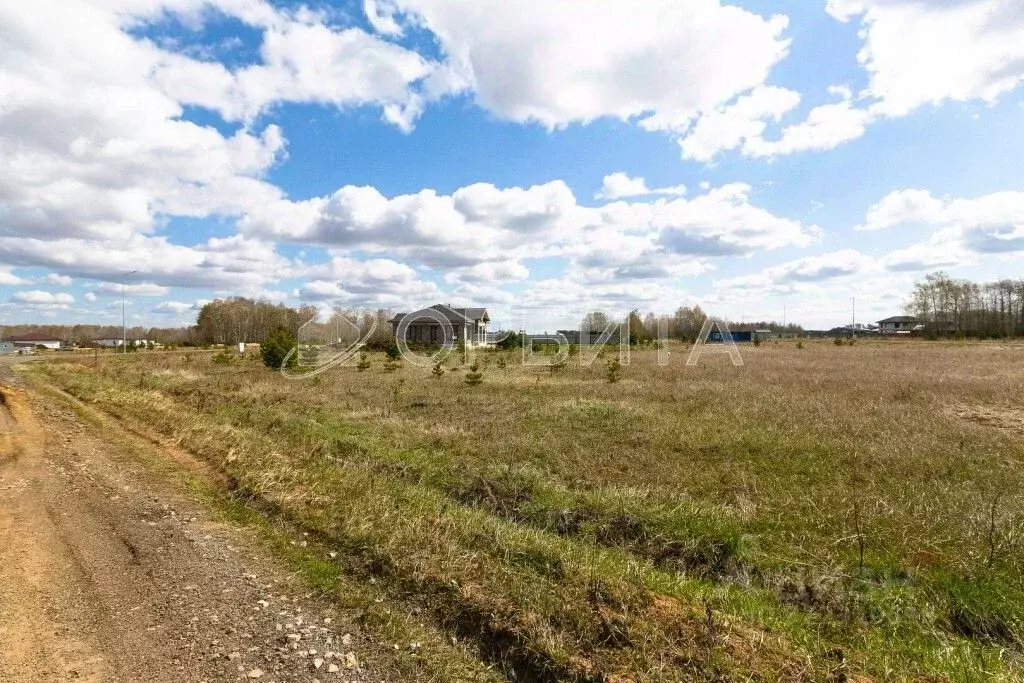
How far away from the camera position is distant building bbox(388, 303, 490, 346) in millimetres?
60500

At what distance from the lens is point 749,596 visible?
5.22 metres

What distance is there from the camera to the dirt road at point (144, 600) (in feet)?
11.9

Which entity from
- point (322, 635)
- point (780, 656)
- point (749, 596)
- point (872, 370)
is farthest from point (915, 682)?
point (872, 370)

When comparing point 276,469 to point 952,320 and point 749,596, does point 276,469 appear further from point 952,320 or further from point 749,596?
point 952,320

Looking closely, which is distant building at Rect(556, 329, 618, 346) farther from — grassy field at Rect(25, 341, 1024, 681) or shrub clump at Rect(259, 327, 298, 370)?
grassy field at Rect(25, 341, 1024, 681)

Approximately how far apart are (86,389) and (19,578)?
15667 millimetres

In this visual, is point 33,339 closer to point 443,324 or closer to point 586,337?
point 443,324

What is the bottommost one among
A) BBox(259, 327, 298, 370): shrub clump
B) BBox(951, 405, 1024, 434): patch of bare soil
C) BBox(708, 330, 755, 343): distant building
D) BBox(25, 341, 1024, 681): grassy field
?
BBox(25, 341, 1024, 681): grassy field

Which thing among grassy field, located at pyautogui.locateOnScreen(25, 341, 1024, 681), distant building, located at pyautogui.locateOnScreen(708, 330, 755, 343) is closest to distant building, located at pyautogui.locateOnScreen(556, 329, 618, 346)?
distant building, located at pyautogui.locateOnScreen(708, 330, 755, 343)

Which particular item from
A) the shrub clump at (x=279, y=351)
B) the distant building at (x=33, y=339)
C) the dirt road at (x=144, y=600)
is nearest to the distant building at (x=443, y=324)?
the shrub clump at (x=279, y=351)

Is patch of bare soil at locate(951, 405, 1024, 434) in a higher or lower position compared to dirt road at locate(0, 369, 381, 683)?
higher

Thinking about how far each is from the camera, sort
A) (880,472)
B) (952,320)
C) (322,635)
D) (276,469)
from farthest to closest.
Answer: (952,320)
(880,472)
(276,469)
(322,635)

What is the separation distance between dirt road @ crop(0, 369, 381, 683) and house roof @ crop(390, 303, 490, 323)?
173ft

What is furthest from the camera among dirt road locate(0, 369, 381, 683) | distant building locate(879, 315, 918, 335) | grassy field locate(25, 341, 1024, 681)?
distant building locate(879, 315, 918, 335)
